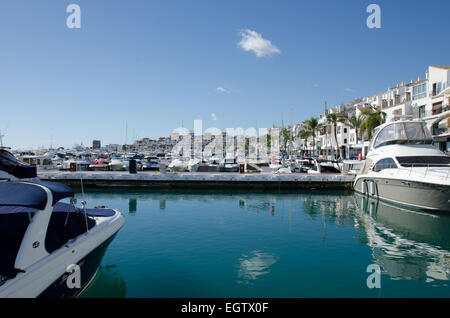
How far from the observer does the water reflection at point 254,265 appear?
8.82 metres

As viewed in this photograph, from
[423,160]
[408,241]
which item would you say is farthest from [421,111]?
[408,241]

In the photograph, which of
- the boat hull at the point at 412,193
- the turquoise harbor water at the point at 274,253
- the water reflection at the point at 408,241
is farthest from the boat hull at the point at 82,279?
the boat hull at the point at 412,193

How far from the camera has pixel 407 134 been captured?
22156mm

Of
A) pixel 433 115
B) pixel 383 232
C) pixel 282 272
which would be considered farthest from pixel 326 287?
pixel 433 115

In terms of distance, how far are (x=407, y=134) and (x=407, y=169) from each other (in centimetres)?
451

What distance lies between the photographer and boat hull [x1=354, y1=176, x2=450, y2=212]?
659 inches

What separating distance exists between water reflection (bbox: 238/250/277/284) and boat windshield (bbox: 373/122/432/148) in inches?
681

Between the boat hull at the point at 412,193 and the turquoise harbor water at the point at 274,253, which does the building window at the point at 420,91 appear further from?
the turquoise harbor water at the point at 274,253

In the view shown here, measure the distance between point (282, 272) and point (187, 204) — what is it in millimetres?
13172

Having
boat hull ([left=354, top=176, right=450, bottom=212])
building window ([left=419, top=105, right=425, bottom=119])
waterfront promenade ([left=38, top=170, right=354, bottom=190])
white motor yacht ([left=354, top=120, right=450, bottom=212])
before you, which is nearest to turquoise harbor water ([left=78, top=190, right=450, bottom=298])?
boat hull ([left=354, top=176, right=450, bottom=212])

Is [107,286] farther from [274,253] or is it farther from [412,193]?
[412,193]

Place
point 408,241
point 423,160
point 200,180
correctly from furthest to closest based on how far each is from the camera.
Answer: point 200,180, point 423,160, point 408,241

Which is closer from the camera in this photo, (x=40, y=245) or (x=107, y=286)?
(x=40, y=245)
